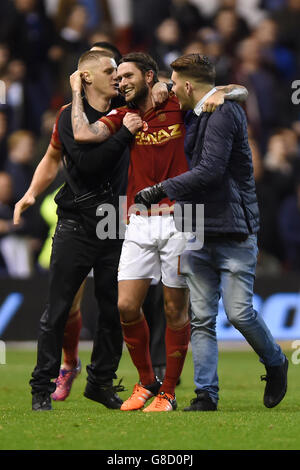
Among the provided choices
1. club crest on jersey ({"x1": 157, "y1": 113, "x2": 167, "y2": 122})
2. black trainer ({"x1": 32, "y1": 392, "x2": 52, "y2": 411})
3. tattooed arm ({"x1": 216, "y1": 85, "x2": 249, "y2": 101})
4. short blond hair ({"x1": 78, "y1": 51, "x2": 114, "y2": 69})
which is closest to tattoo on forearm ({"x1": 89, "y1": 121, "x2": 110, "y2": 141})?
club crest on jersey ({"x1": 157, "y1": 113, "x2": 167, "y2": 122})

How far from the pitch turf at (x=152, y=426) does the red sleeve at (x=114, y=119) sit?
5.88ft

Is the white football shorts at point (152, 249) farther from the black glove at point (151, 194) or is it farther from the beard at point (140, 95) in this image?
the beard at point (140, 95)

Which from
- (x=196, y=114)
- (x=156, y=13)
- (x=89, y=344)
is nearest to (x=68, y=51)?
(x=156, y=13)

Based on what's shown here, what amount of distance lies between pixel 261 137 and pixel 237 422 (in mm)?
8515

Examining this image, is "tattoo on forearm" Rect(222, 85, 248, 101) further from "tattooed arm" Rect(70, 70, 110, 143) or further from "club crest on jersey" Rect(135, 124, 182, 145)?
"tattooed arm" Rect(70, 70, 110, 143)

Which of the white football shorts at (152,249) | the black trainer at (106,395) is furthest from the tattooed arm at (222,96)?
the black trainer at (106,395)

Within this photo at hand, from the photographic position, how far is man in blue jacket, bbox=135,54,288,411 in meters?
6.36

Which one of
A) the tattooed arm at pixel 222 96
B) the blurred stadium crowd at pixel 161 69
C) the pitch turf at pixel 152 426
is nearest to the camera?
the pitch turf at pixel 152 426

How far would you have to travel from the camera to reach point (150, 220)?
670 centimetres

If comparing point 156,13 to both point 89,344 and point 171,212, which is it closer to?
point 89,344

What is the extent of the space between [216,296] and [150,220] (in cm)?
63

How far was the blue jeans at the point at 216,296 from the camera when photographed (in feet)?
21.4

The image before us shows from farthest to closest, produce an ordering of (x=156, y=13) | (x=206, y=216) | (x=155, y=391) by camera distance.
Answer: (x=156, y=13), (x=155, y=391), (x=206, y=216)
